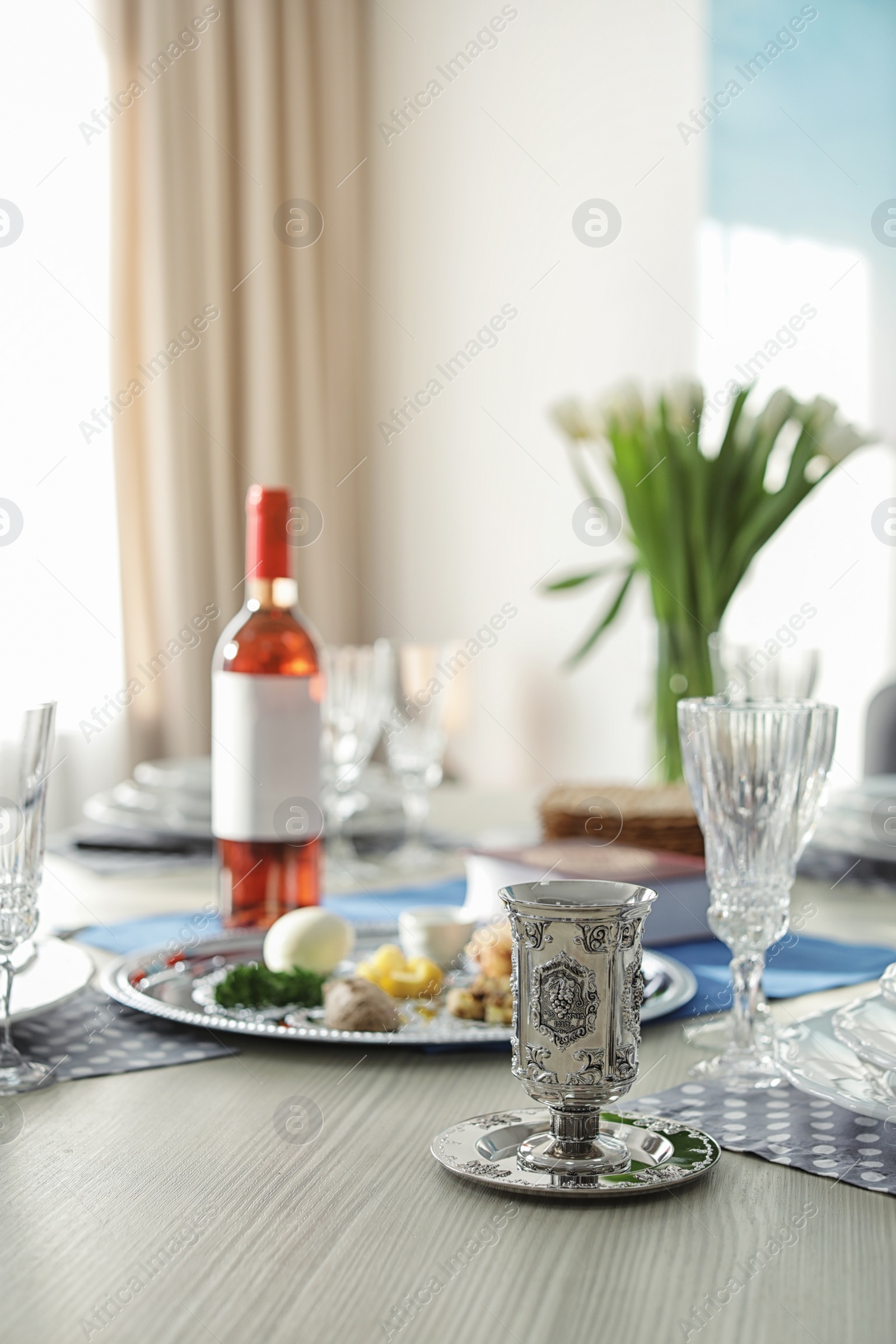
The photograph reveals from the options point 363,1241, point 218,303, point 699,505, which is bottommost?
point 363,1241

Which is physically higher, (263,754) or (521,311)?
(521,311)

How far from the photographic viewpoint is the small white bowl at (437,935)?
34.5 inches

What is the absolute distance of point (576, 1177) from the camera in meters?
0.54

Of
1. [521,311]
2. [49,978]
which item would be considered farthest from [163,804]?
[521,311]

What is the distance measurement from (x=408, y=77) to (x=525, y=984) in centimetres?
386

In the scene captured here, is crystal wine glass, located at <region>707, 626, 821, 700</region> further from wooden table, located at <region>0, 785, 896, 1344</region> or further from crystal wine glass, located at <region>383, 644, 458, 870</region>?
wooden table, located at <region>0, 785, 896, 1344</region>

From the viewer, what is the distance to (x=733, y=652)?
122cm

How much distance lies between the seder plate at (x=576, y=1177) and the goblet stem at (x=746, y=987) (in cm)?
13

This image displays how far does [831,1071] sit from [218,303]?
323cm

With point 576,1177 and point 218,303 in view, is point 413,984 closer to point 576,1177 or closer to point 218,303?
point 576,1177

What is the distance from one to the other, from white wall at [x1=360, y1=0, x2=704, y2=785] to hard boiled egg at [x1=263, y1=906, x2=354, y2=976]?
8.26 feet

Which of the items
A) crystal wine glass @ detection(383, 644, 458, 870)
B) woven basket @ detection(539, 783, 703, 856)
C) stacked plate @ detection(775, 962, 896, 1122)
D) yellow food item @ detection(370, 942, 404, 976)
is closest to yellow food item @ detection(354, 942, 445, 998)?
yellow food item @ detection(370, 942, 404, 976)

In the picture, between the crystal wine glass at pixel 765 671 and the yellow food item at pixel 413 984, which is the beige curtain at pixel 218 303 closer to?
the crystal wine glass at pixel 765 671

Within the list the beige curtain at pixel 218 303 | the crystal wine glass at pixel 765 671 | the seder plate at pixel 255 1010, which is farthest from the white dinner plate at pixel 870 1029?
the beige curtain at pixel 218 303
